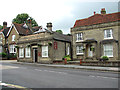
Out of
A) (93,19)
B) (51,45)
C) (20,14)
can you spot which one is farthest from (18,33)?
(20,14)

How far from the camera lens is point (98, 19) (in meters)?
25.9

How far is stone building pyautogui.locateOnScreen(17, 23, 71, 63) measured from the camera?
78.9 ft

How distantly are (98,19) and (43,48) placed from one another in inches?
463

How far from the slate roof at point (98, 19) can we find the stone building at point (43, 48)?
Answer: 16.6 ft

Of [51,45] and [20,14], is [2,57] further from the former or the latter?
[20,14]

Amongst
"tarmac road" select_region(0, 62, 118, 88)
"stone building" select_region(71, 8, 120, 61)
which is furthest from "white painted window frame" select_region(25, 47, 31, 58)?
"tarmac road" select_region(0, 62, 118, 88)

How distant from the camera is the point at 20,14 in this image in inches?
2761

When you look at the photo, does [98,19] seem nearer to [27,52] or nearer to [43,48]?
[43,48]

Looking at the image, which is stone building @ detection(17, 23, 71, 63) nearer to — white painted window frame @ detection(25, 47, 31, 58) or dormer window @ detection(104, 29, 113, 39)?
white painted window frame @ detection(25, 47, 31, 58)

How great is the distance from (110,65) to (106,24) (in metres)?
8.95

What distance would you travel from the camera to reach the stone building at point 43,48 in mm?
24047

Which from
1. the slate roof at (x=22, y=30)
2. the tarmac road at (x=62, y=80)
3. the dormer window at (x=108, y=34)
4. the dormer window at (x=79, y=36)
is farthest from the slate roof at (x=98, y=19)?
the slate roof at (x=22, y=30)

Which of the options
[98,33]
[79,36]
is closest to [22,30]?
[79,36]

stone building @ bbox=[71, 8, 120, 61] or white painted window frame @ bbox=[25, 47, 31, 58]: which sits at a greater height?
stone building @ bbox=[71, 8, 120, 61]
